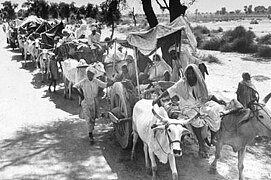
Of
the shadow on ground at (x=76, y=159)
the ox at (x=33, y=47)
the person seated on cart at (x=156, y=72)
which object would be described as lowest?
the shadow on ground at (x=76, y=159)

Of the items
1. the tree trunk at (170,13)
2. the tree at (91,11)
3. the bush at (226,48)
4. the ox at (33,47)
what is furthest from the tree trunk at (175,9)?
the tree at (91,11)

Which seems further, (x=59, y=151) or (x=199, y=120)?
(x=59, y=151)

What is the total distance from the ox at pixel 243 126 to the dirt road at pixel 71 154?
72cm

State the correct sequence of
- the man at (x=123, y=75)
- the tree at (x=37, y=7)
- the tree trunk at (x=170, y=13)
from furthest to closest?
the tree at (x=37, y=7) < the tree trunk at (x=170, y=13) < the man at (x=123, y=75)

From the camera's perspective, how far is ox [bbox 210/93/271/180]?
491 cm

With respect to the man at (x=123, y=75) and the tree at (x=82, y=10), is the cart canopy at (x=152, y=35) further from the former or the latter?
the tree at (x=82, y=10)

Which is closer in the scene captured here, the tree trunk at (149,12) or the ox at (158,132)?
the ox at (158,132)

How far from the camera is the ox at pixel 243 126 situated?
16.1ft

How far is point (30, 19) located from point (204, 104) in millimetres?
16686

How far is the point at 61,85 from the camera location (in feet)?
41.5

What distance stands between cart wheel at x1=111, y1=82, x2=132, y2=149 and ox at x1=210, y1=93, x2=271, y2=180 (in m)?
1.75

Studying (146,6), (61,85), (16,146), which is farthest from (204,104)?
(61,85)

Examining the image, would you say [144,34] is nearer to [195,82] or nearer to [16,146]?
[195,82]

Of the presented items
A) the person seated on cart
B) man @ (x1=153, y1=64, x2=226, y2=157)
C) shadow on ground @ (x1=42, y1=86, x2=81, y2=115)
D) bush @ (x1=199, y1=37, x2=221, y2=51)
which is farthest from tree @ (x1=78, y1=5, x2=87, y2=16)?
man @ (x1=153, y1=64, x2=226, y2=157)
